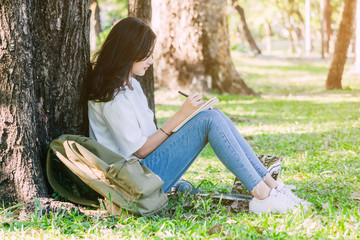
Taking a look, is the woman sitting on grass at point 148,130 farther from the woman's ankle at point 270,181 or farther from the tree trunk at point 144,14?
the tree trunk at point 144,14

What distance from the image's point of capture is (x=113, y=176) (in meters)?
3.08

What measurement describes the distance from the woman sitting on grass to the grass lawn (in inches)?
9.2

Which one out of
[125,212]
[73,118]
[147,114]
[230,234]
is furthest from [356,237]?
[73,118]

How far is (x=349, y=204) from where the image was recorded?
11.7 ft

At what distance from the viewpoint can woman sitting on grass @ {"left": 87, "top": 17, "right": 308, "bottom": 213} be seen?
Answer: 3332 mm

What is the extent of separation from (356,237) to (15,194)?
2.19 metres

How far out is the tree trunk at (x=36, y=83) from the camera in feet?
10.4

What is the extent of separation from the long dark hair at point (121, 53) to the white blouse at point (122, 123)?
81mm

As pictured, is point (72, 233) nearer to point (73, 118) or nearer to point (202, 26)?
point (73, 118)

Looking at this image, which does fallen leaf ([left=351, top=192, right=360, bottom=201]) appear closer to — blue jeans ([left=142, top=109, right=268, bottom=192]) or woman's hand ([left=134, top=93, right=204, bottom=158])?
blue jeans ([left=142, top=109, right=268, bottom=192])

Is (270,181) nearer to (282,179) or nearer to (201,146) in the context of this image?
(201,146)

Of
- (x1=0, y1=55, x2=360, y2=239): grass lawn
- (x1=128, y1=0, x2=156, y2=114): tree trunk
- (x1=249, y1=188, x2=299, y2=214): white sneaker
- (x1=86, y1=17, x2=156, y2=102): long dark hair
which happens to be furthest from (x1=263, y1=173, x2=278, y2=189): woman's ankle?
(x1=128, y1=0, x2=156, y2=114): tree trunk

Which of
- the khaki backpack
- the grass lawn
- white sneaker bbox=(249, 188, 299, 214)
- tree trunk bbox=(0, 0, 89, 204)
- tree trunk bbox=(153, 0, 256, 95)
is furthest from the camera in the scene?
tree trunk bbox=(153, 0, 256, 95)

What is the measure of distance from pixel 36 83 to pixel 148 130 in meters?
0.87
